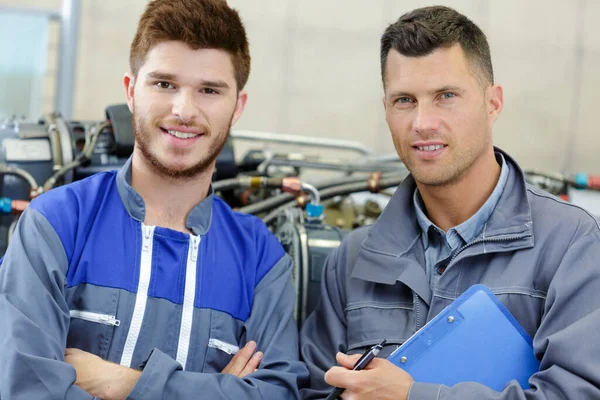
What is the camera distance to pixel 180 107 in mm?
1931

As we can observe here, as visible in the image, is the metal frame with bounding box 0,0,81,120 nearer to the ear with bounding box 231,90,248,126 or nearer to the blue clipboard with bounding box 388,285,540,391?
the ear with bounding box 231,90,248,126

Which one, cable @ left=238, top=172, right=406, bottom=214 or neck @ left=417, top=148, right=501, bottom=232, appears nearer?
neck @ left=417, top=148, right=501, bottom=232

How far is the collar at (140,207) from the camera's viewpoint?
6.50ft

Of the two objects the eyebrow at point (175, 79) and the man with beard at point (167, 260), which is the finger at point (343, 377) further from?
the eyebrow at point (175, 79)

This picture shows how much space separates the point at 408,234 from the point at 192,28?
0.80 meters

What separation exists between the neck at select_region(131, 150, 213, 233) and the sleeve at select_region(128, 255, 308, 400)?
28 centimetres

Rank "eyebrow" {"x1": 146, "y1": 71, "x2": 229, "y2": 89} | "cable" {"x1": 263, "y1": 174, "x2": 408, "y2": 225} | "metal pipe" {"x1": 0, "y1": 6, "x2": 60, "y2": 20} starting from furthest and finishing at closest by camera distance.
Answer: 1. "metal pipe" {"x1": 0, "y1": 6, "x2": 60, "y2": 20}
2. "cable" {"x1": 263, "y1": 174, "x2": 408, "y2": 225}
3. "eyebrow" {"x1": 146, "y1": 71, "x2": 229, "y2": 89}

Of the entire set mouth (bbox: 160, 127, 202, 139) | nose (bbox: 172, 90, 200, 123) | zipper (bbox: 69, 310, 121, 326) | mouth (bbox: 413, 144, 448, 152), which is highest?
nose (bbox: 172, 90, 200, 123)

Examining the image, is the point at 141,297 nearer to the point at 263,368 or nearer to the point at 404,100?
the point at 263,368

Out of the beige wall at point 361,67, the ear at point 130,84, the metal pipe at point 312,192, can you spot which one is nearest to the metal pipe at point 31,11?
the beige wall at point 361,67

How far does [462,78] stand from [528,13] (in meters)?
3.63

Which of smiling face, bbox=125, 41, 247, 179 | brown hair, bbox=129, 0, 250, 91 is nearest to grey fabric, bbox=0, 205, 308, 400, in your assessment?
smiling face, bbox=125, 41, 247, 179

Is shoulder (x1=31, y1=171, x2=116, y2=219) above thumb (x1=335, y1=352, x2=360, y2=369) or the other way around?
above

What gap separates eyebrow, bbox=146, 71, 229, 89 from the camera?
Result: 6.40 feet
